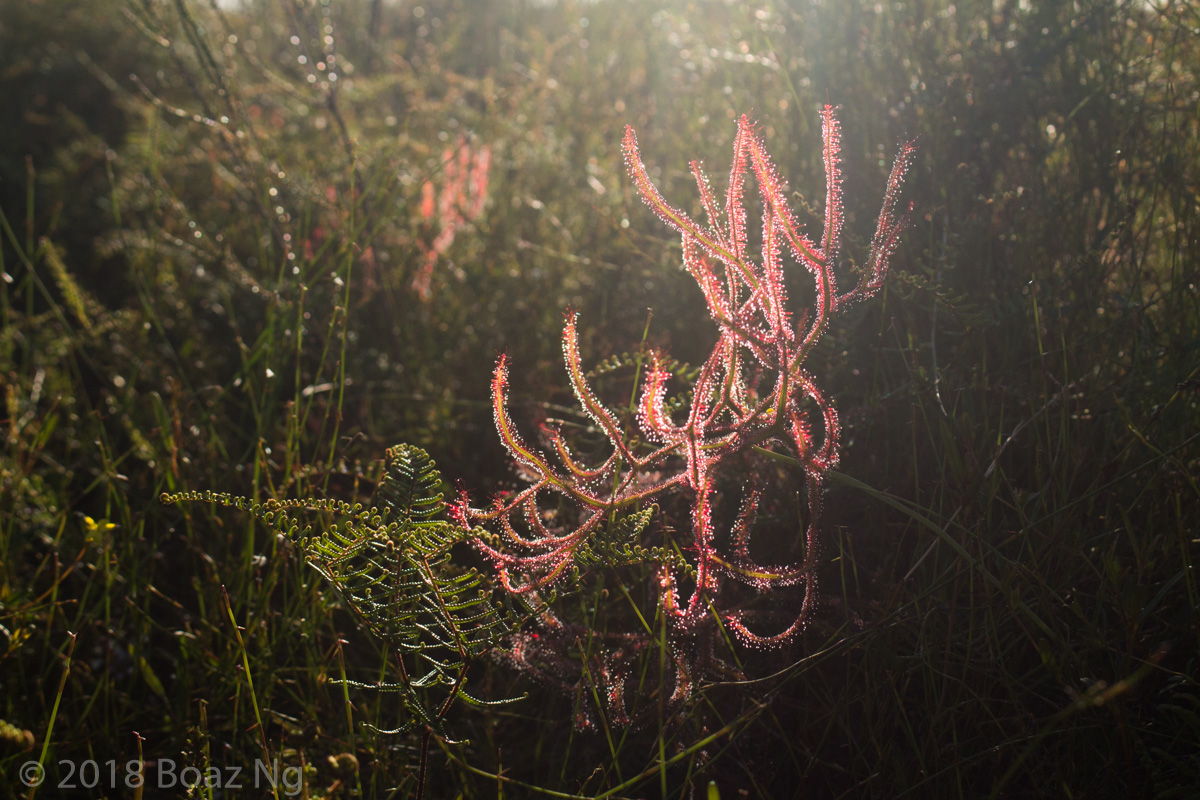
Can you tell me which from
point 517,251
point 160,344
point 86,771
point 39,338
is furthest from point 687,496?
point 39,338

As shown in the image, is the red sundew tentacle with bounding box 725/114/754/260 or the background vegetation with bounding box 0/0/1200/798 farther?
the background vegetation with bounding box 0/0/1200/798

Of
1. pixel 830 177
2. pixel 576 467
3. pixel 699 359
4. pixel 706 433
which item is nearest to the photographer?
pixel 830 177

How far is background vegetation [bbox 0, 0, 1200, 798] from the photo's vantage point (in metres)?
0.99

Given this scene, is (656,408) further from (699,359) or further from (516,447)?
(699,359)

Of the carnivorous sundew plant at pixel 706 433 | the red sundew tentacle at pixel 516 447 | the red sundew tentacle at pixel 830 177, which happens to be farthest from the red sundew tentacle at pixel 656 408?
the red sundew tentacle at pixel 830 177

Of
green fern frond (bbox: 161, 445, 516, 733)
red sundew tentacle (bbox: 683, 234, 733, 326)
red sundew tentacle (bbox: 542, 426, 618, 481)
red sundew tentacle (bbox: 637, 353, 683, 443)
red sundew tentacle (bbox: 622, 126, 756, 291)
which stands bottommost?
green fern frond (bbox: 161, 445, 516, 733)

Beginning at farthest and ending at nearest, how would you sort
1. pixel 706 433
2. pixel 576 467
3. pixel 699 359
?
1. pixel 699 359
2. pixel 706 433
3. pixel 576 467

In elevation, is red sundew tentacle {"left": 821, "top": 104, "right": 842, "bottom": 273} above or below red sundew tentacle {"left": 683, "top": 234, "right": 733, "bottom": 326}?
above

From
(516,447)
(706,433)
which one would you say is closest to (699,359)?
(706,433)

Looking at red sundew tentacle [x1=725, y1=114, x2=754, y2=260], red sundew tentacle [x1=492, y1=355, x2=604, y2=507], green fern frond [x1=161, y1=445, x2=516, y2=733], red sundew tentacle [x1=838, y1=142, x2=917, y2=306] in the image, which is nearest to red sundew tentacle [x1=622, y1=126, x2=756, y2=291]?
red sundew tentacle [x1=725, y1=114, x2=754, y2=260]

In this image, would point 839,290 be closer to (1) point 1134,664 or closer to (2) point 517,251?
(1) point 1134,664

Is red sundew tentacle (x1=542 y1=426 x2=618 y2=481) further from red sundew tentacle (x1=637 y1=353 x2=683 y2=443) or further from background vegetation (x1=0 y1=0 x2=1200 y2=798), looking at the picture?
background vegetation (x1=0 y1=0 x2=1200 y2=798)

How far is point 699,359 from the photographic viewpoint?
1594 millimetres

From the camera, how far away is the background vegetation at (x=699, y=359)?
0.99m
